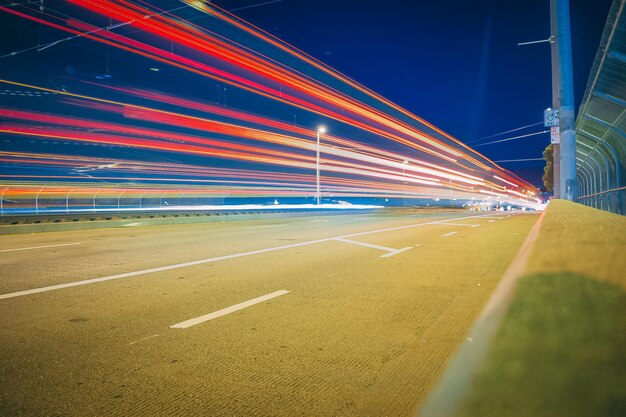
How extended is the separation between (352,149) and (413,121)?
41.7 ft

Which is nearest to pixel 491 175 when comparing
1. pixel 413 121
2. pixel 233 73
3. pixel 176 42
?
pixel 413 121

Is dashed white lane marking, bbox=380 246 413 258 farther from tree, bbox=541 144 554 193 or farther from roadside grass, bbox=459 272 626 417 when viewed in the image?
tree, bbox=541 144 554 193

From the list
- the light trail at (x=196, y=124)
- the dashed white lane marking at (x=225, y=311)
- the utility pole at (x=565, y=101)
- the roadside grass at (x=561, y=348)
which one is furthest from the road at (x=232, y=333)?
the light trail at (x=196, y=124)

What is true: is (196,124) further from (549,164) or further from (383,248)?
(549,164)

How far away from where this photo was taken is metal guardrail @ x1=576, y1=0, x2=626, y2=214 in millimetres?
8319

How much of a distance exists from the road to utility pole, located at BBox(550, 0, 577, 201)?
129 inches

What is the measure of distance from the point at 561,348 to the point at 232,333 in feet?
11.7

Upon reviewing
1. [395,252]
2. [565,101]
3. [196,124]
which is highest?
[196,124]

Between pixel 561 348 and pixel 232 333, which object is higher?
pixel 561 348

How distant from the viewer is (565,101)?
1021cm

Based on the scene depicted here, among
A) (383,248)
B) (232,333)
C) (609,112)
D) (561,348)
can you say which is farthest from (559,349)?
(609,112)

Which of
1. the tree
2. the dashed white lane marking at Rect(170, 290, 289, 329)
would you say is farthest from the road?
the tree

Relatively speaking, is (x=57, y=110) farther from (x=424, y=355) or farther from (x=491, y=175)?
(x=491, y=175)

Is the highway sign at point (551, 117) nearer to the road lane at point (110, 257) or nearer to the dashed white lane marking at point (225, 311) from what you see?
the road lane at point (110, 257)
